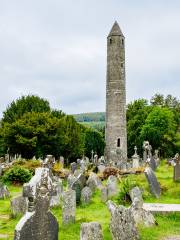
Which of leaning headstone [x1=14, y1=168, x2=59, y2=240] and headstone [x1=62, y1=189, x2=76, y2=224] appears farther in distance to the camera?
headstone [x1=62, y1=189, x2=76, y2=224]

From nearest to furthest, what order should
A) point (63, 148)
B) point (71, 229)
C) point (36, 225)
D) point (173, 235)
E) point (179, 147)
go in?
point (36, 225) < point (173, 235) < point (71, 229) < point (63, 148) < point (179, 147)

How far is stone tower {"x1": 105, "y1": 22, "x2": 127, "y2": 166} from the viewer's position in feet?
160

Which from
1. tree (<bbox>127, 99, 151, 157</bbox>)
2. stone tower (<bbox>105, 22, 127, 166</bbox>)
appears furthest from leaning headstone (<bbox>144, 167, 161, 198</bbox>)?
tree (<bbox>127, 99, 151, 157</bbox>)

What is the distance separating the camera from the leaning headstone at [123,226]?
877cm

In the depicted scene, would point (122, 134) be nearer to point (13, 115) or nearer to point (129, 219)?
point (13, 115)

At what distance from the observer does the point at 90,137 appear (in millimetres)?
69750

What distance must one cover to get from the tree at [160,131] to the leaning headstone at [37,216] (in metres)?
53.7

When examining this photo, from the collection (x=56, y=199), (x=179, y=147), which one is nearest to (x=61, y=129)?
(x=179, y=147)

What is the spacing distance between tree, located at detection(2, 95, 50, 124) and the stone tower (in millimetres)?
12302

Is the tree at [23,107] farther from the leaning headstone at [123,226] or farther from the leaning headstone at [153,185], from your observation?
the leaning headstone at [123,226]

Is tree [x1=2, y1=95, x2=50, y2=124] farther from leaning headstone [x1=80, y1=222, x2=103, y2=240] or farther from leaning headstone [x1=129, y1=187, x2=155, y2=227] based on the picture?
leaning headstone [x1=80, y1=222, x2=103, y2=240]

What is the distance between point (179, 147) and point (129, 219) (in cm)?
5310

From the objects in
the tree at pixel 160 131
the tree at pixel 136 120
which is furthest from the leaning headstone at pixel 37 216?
the tree at pixel 136 120

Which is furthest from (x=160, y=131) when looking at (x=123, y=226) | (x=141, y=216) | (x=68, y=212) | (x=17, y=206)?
(x=123, y=226)
